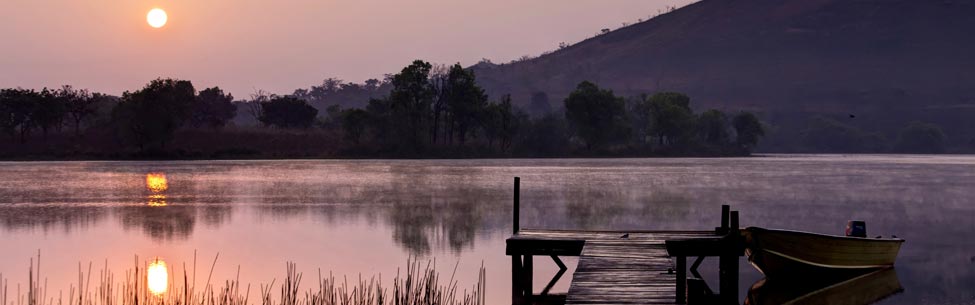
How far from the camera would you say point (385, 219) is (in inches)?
1880

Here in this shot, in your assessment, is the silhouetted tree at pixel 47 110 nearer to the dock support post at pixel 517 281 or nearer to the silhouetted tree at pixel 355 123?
the silhouetted tree at pixel 355 123

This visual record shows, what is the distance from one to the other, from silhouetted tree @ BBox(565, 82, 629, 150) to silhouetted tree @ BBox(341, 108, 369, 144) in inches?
1463

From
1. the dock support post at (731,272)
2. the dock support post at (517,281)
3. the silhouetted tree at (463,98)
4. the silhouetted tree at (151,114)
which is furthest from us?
the silhouetted tree at (463,98)

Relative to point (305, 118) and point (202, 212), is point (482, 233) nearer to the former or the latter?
point (202, 212)

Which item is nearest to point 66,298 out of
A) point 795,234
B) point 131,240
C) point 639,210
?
point 131,240

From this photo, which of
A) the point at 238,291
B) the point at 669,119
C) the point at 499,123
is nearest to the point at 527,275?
the point at 238,291

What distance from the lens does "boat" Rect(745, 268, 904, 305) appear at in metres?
26.9

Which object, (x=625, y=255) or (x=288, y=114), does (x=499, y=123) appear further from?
(x=625, y=255)

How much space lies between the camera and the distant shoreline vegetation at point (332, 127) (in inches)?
5920

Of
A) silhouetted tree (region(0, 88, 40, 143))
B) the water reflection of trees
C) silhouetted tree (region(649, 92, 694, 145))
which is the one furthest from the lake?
silhouetted tree (region(649, 92, 694, 145))

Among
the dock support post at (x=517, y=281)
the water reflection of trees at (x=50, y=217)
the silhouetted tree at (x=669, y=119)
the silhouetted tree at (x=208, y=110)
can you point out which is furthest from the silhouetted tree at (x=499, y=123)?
the dock support post at (x=517, y=281)

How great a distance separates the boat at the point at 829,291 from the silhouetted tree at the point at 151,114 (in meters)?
127

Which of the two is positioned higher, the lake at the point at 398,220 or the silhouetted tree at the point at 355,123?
the silhouetted tree at the point at 355,123

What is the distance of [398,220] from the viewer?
47.2 metres
